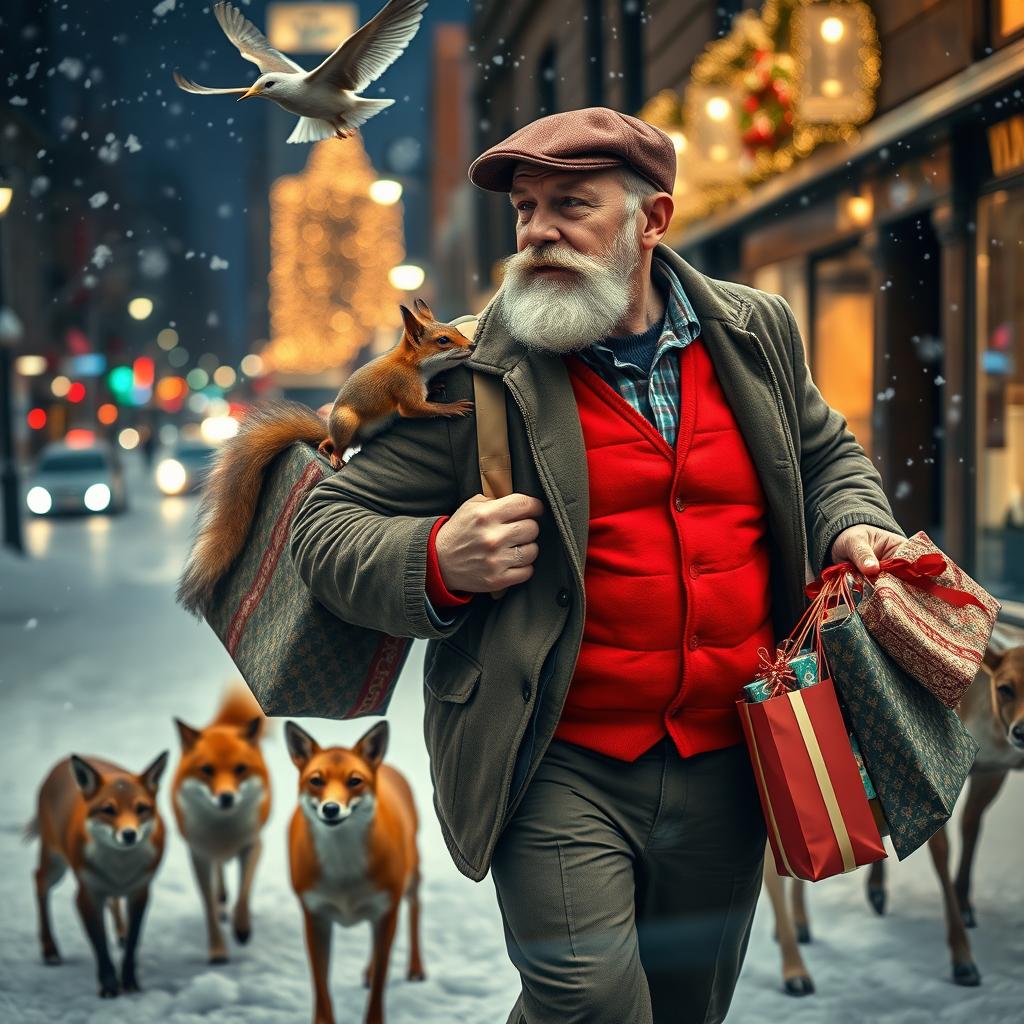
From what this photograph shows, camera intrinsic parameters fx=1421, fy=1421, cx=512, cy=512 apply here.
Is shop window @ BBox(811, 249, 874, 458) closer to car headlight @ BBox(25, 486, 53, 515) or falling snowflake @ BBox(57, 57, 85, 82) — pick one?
falling snowflake @ BBox(57, 57, 85, 82)

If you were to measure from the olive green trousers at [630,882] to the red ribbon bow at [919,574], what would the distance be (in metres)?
0.43

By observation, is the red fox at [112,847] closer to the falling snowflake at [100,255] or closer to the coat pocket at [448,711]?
the falling snowflake at [100,255]

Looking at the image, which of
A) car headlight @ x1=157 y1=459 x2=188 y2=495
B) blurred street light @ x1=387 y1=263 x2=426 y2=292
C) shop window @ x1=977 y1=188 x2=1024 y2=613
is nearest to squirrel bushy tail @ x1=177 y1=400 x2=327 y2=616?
shop window @ x1=977 y1=188 x2=1024 y2=613

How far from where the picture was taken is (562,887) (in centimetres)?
284

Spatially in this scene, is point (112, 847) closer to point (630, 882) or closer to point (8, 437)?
point (630, 882)

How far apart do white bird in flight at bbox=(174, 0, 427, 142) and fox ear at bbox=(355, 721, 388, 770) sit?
6.20 feet

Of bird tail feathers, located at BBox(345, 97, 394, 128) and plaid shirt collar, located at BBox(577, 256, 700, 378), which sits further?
bird tail feathers, located at BBox(345, 97, 394, 128)

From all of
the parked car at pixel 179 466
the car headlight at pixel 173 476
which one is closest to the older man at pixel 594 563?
the parked car at pixel 179 466

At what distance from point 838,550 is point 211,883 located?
3.14 m

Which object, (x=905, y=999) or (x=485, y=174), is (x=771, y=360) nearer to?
(x=485, y=174)

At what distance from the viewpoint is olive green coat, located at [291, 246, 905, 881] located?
9.27 ft

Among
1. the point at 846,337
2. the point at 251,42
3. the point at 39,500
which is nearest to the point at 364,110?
the point at 251,42

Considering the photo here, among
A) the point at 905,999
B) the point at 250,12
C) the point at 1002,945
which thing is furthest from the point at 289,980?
the point at 250,12

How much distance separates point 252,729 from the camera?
522 cm
